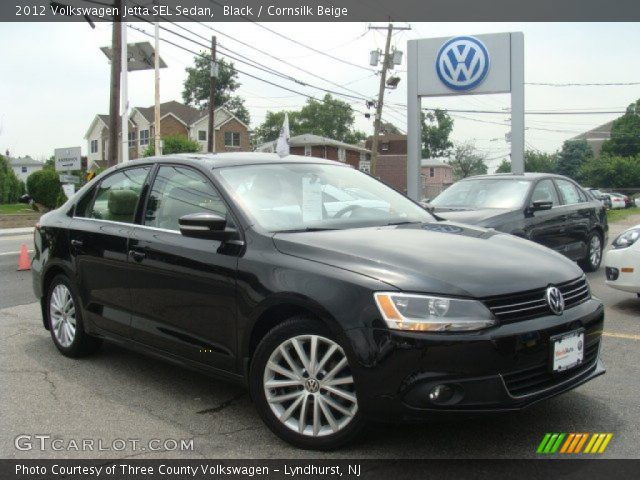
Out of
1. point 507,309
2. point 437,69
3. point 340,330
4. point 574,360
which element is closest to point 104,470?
point 340,330

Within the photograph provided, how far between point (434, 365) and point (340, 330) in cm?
49

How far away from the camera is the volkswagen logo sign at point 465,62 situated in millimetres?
15594

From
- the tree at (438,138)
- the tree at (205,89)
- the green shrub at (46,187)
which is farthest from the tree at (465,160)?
the green shrub at (46,187)

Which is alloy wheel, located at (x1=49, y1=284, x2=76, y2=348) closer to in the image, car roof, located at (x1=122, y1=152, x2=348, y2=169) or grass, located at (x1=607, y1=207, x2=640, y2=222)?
car roof, located at (x1=122, y1=152, x2=348, y2=169)

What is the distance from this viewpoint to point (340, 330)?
3.26 meters

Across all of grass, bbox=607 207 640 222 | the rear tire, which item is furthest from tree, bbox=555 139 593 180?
the rear tire

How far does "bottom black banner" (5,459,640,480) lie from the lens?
317 cm

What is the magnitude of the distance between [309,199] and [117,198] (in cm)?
163

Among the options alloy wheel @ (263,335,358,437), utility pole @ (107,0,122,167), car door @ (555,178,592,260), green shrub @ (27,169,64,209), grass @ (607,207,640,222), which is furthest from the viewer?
green shrub @ (27,169,64,209)

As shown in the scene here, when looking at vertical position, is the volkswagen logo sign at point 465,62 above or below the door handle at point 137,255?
above

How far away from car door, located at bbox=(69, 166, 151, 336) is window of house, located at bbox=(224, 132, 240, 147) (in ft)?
189

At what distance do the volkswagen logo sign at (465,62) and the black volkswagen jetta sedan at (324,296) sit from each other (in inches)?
457

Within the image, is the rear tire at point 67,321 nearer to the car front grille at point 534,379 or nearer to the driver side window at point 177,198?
the driver side window at point 177,198

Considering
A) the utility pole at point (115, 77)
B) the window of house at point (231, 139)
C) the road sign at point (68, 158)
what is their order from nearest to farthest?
the utility pole at point (115, 77) < the road sign at point (68, 158) < the window of house at point (231, 139)
